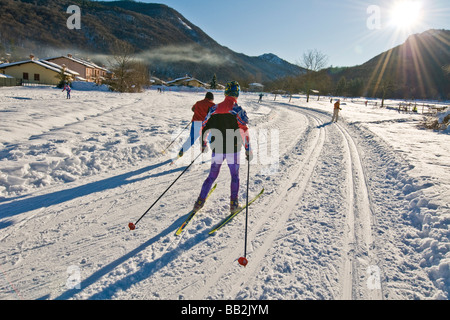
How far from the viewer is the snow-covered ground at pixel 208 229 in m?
2.26

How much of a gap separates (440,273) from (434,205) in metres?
1.90

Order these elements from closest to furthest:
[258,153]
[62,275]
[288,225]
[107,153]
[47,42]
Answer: [62,275] < [288,225] < [107,153] < [258,153] < [47,42]

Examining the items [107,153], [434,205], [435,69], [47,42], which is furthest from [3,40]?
[435,69]

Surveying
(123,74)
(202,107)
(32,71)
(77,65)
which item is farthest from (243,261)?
(77,65)

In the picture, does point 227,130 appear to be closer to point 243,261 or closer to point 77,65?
point 243,261

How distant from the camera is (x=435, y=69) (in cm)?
10088

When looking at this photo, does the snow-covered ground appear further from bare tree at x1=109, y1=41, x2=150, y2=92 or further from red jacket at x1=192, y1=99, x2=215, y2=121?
bare tree at x1=109, y1=41, x2=150, y2=92

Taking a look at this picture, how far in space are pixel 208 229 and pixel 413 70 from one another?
141 metres

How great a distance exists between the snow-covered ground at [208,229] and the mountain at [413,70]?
9321cm

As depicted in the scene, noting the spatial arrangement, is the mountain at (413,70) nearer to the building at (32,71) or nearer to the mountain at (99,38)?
the mountain at (99,38)

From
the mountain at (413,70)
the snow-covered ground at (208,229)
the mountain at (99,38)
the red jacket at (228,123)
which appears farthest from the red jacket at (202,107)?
the mountain at (99,38)

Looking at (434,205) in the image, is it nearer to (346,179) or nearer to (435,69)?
(346,179)

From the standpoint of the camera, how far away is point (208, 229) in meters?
3.20

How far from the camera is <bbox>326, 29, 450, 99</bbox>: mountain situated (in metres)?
88.6
